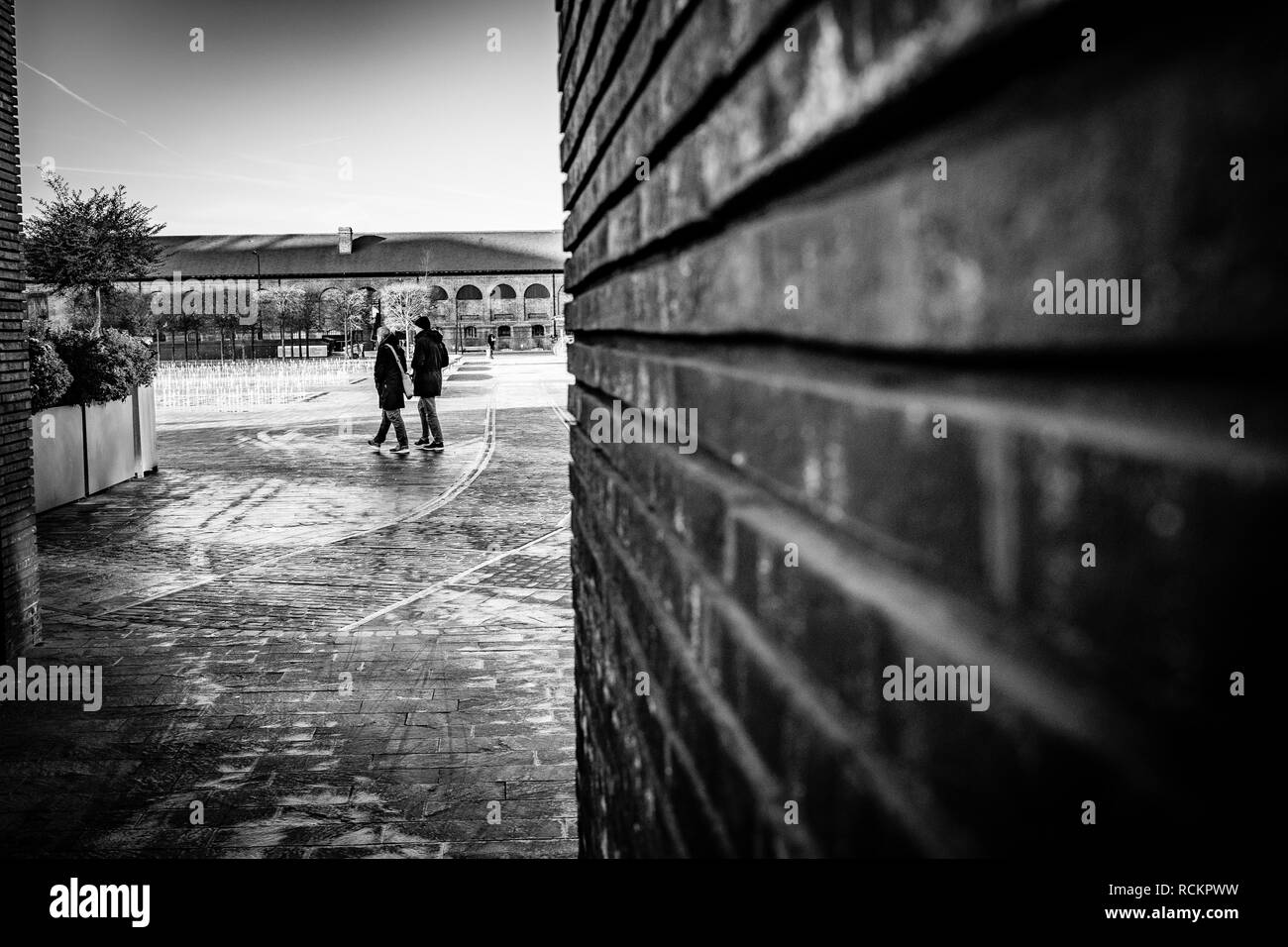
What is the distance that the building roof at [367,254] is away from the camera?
88750 millimetres

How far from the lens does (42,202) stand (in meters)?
29.3

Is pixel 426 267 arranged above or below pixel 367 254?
below

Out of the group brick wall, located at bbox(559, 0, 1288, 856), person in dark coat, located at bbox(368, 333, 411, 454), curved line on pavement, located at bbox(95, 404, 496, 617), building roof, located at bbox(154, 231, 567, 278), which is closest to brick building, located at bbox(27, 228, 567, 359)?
building roof, located at bbox(154, 231, 567, 278)

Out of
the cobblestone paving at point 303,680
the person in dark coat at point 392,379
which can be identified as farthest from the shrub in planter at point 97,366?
the person in dark coat at point 392,379

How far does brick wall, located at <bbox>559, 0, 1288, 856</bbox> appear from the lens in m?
0.42

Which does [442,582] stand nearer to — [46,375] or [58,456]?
[58,456]

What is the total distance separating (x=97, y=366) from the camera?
12695mm

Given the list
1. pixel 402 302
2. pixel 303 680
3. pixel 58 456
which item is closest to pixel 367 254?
pixel 402 302

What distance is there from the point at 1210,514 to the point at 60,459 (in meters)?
12.9

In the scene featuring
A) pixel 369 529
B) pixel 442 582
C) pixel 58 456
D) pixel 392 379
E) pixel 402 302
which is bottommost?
pixel 442 582

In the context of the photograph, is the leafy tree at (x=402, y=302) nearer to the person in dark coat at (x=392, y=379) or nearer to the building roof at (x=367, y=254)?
the building roof at (x=367, y=254)

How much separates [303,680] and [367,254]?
3561 inches

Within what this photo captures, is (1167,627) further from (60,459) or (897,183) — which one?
(60,459)

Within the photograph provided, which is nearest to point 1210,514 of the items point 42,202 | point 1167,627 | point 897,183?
point 1167,627
